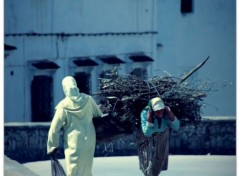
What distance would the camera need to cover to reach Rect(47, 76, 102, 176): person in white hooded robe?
13.9m

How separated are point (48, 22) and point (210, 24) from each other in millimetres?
3603

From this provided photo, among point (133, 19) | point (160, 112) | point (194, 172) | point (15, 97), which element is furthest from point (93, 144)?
point (133, 19)

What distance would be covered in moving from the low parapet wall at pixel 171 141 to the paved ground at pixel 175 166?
3.85ft

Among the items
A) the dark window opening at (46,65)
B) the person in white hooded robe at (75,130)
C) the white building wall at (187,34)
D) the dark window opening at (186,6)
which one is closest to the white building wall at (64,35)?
the dark window opening at (46,65)

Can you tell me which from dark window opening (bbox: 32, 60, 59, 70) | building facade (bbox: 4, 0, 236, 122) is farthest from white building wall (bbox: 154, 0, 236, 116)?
dark window opening (bbox: 32, 60, 59, 70)

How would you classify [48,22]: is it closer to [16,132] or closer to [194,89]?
[16,132]

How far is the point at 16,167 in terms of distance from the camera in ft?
47.9

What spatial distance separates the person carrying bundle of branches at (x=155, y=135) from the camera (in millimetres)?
13977

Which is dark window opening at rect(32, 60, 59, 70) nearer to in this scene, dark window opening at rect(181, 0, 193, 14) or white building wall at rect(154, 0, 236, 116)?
white building wall at rect(154, 0, 236, 116)

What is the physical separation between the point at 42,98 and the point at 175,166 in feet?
36.7

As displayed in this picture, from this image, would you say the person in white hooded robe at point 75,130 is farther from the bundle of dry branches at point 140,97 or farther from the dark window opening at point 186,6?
the dark window opening at point 186,6

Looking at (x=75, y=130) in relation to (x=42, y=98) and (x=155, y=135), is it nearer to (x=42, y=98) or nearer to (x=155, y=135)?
(x=155, y=135)

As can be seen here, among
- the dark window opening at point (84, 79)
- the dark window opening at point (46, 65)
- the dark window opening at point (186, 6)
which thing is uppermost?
the dark window opening at point (186, 6)

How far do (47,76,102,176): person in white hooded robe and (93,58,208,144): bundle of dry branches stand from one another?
36cm
